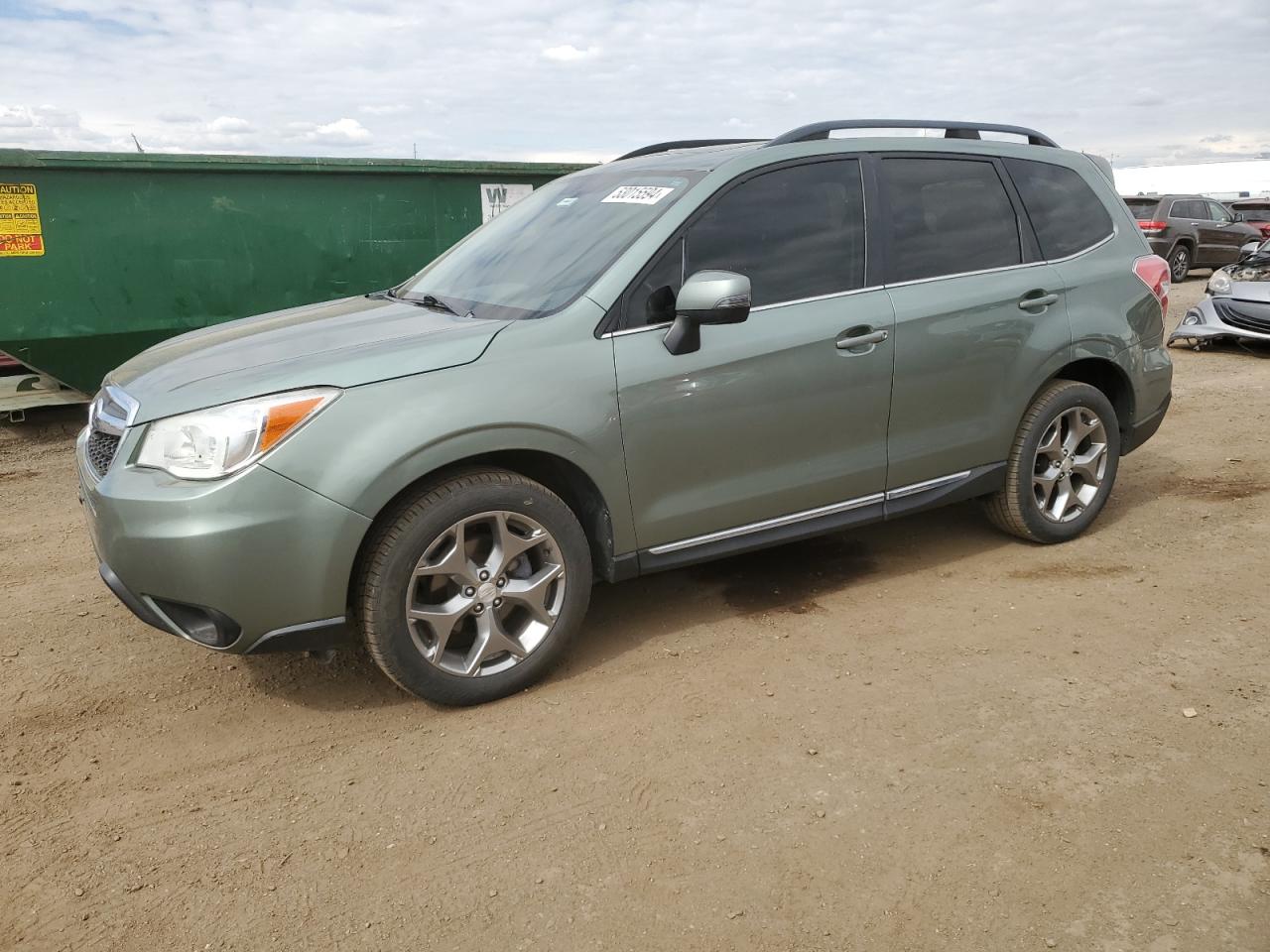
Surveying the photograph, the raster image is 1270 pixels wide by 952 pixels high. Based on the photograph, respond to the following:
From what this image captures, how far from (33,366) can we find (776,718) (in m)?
6.28

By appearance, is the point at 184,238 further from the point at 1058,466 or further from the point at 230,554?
the point at 1058,466

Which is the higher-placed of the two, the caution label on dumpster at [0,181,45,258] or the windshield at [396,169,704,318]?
the caution label on dumpster at [0,181,45,258]

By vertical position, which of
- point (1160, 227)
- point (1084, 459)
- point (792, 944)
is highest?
point (1160, 227)

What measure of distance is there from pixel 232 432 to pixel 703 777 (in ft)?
5.53

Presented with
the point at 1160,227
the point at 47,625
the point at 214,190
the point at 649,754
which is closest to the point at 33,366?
the point at 214,190

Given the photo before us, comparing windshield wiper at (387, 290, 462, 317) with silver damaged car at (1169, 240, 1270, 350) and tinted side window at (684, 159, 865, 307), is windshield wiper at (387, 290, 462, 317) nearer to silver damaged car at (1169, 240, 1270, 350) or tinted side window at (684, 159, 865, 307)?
tinted side window at (684, 159, 865, 307)

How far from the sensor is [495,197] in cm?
903

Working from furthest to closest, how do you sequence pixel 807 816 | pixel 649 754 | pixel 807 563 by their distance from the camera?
pixel 807 563 < pixel 649 754 < pixel 807 816

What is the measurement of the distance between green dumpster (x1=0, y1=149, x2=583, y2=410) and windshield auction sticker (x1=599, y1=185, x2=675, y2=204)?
472 cm

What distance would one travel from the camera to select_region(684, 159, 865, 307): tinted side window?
3.76m

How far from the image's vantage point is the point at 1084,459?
4.84 meters

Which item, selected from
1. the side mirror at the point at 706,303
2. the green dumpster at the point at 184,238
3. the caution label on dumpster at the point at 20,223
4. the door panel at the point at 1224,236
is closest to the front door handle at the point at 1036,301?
the side mirror at the point at 706,303

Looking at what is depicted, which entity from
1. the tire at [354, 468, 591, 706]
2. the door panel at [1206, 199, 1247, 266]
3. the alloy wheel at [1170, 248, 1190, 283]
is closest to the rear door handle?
the tire at [354, 468, 591, 706]

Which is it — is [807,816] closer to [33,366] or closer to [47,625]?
[47,625]
